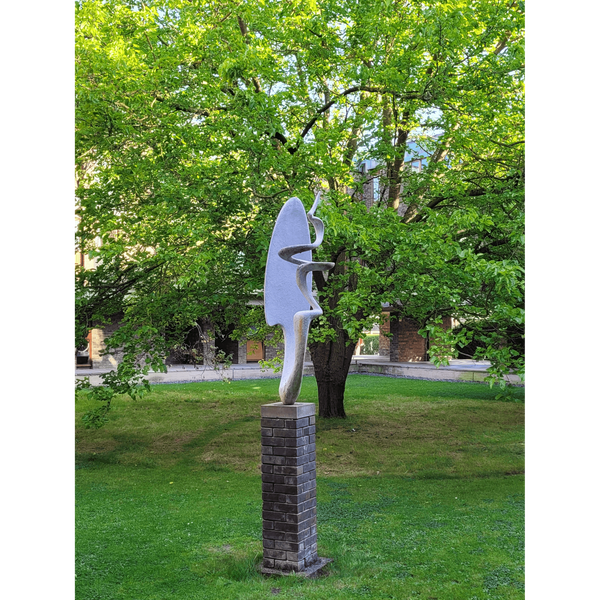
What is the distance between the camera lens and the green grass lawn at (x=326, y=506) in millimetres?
6504

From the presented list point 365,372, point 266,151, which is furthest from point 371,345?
point 266,151

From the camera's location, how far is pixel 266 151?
1086cm

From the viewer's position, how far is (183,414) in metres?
18.8

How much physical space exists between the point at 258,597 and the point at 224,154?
811cm

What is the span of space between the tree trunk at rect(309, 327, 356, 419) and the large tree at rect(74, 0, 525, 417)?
298 centimetres

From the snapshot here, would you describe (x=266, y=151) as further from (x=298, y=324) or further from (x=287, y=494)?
(x=287, y=494)

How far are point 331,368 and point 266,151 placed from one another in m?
7.38

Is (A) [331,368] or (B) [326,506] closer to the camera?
(B) [326,506]

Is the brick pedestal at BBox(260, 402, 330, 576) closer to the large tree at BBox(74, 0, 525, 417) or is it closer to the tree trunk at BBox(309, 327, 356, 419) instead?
the large tree at BBox(74, 0, 525, 417)

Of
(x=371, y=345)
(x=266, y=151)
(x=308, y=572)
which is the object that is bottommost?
(x=308, y=572)

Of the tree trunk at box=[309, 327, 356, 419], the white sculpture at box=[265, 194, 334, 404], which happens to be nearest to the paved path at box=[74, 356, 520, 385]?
the tree trunk at box=[309, 327, 356, 419]

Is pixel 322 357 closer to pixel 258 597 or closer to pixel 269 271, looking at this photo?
pixel 269 271

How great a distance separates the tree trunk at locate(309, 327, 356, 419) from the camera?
1634 cm

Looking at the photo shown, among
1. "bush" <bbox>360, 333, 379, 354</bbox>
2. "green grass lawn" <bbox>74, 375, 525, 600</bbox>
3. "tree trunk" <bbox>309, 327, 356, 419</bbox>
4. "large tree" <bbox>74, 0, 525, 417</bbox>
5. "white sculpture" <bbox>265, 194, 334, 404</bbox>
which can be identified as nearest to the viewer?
"green grass lawn" <bbox>74, 375, 525, 600</bbox>
